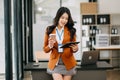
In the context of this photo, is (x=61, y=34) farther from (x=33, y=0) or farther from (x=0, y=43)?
(x=33, y=0)

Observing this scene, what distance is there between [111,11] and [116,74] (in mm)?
1974

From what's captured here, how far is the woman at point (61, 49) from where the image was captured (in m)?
3.04

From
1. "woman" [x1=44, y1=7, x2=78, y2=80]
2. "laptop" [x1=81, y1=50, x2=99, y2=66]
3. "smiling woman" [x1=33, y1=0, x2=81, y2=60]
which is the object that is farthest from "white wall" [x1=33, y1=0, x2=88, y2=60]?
"woman" [x1=44, y1=7, x2=78, y2=80]

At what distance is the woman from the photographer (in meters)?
3.04

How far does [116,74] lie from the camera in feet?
21.4

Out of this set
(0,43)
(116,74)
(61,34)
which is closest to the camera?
(61,34)

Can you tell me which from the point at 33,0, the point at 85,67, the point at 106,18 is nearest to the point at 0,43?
the point at 85,67

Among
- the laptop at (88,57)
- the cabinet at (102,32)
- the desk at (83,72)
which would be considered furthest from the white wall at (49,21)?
the desk at (83,72)

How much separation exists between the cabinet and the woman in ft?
12.7

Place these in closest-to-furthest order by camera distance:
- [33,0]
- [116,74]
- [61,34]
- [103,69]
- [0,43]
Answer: [61,34], [103,69], [0,43], [116,74], [33,0]

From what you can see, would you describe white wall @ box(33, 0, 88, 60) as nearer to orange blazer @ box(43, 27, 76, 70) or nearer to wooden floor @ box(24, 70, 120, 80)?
wooden floor @ box(24, 70, 120, 80)

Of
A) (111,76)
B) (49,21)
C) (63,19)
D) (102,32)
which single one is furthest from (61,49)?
(49,21)

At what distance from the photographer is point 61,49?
9.89 ft

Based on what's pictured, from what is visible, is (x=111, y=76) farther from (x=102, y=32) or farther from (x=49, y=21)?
(x=49, y=21)
